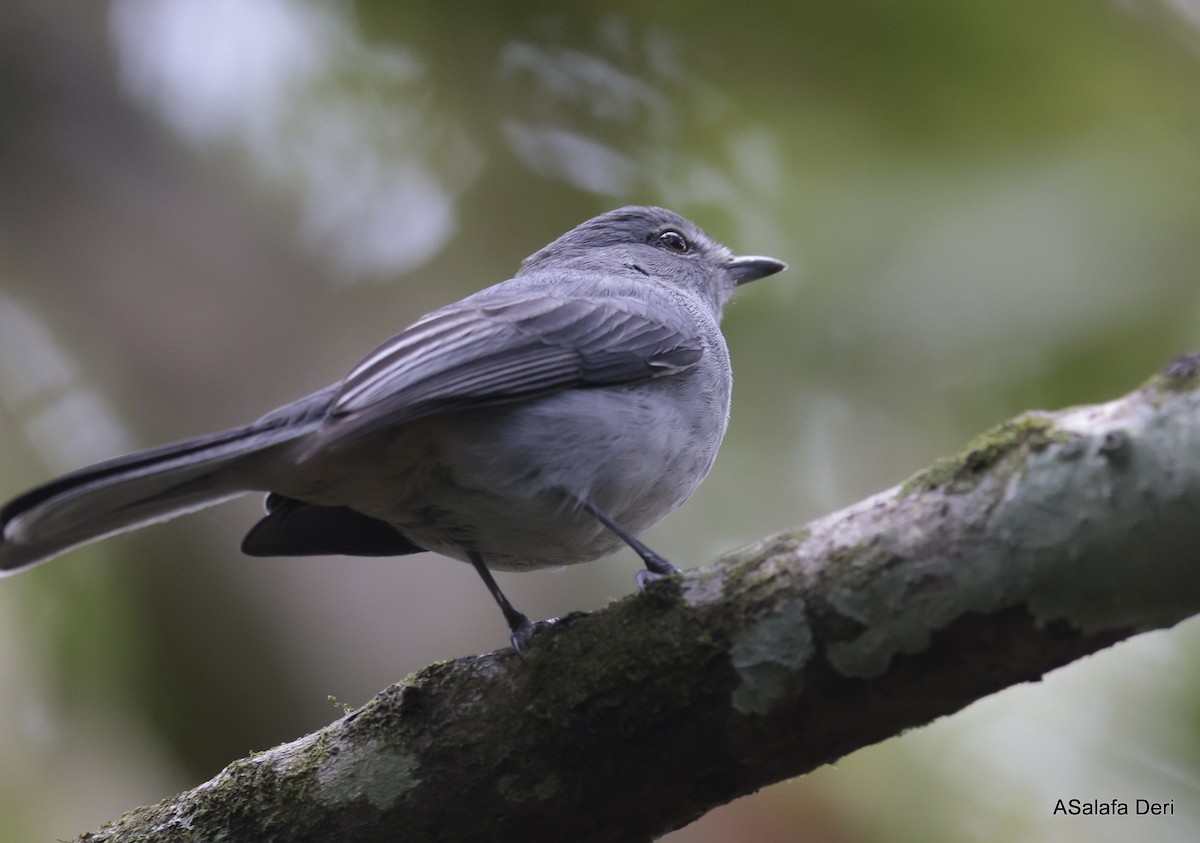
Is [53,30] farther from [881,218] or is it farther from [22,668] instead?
[881,218]

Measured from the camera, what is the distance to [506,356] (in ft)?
10.1

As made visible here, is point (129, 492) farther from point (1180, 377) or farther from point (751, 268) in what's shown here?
point (751, 268)

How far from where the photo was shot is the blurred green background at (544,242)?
5.02 metres

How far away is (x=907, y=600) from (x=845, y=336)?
4362 millimetres

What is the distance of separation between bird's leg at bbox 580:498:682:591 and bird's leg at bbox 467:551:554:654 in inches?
12.0

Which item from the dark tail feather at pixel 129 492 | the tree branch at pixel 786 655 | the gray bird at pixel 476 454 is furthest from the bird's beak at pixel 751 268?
the tree branch at pixel 786 655

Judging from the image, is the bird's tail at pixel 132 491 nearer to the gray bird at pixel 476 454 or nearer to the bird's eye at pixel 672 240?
the gray bird at pixel 476 454

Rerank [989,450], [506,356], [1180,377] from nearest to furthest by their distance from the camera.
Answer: [1180,377] < [989,450] < [506,356]

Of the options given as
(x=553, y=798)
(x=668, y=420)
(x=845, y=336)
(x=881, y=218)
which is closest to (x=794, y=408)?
(x=845, y=336)

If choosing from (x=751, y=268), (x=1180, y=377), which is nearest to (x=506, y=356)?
(x=1180, y=377)

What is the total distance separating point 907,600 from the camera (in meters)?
1.97

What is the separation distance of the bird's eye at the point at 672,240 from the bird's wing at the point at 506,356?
1119 millimetres

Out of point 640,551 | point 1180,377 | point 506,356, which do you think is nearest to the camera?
point 1180,377

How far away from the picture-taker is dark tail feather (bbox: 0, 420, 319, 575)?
2602 mm
